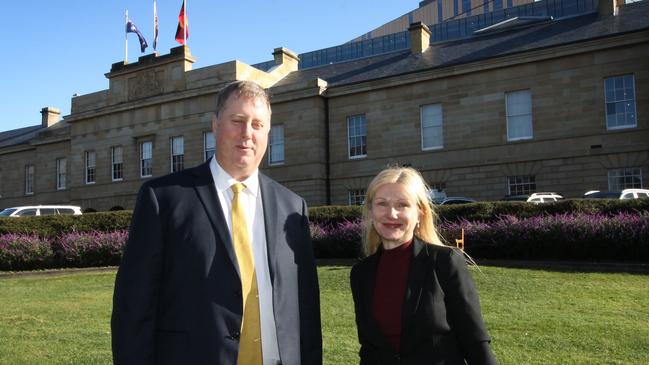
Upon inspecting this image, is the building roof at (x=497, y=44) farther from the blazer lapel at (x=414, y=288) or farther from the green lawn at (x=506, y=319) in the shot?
the blazer lapel at (x=414, y=288)

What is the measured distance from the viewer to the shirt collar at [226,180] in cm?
290

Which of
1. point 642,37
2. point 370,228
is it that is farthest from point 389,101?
point 370,228

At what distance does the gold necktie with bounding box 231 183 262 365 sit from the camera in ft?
8.88

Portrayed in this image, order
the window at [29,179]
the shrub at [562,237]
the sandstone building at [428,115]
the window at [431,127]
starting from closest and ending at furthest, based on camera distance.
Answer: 1. the shrub at [562,237]
2. the sandstone building at [428,115]
3. the window at [431,127]
4. the window at [29,179]

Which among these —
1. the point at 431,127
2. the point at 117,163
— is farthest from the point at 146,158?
the point at 431,127

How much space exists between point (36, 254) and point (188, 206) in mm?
16594

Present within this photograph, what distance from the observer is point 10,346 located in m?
6.85

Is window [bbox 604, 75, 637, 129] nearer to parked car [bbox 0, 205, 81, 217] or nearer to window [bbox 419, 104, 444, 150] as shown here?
window [bbox 419, 104, 444, 150]

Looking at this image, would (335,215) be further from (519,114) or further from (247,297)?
(247,297)

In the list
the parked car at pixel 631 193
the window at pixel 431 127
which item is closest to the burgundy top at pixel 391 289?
the parked car at pixel 631 193

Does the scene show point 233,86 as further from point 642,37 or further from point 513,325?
point 642,37

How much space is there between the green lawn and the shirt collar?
3467mm

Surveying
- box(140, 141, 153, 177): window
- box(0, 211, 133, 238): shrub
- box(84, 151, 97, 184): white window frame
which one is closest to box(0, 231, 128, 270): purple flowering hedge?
box(0, 211, 133, 238): shrub

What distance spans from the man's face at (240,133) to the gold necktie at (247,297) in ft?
0.86
